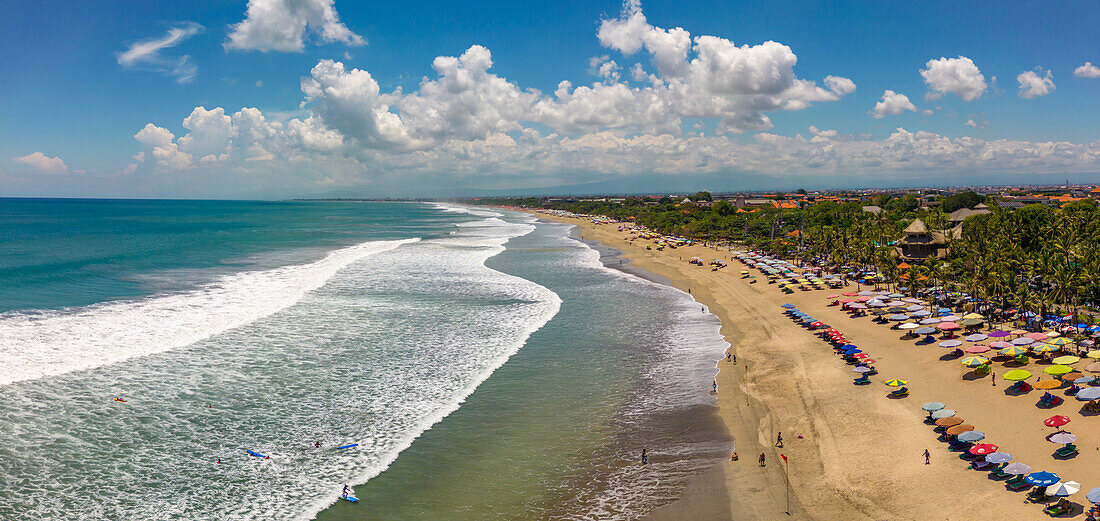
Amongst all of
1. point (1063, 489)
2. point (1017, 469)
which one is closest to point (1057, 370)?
point (1017, 469)

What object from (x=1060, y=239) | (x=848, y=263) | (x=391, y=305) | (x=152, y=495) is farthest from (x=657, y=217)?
(x=152, y=495)

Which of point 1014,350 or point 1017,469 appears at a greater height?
point 1014,350

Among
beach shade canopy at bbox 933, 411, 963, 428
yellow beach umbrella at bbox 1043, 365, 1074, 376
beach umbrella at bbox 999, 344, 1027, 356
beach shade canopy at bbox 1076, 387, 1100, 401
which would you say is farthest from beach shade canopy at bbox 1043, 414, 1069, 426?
beach umbrella at bbox 999, 344, 1027, 356

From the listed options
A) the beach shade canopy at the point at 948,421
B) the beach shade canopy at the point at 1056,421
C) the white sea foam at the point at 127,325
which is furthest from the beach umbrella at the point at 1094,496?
the white sea foam at the point at 127,325

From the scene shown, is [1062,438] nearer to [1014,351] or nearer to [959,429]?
[959,429]

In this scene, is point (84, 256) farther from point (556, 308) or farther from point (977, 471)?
point (977, 471)
